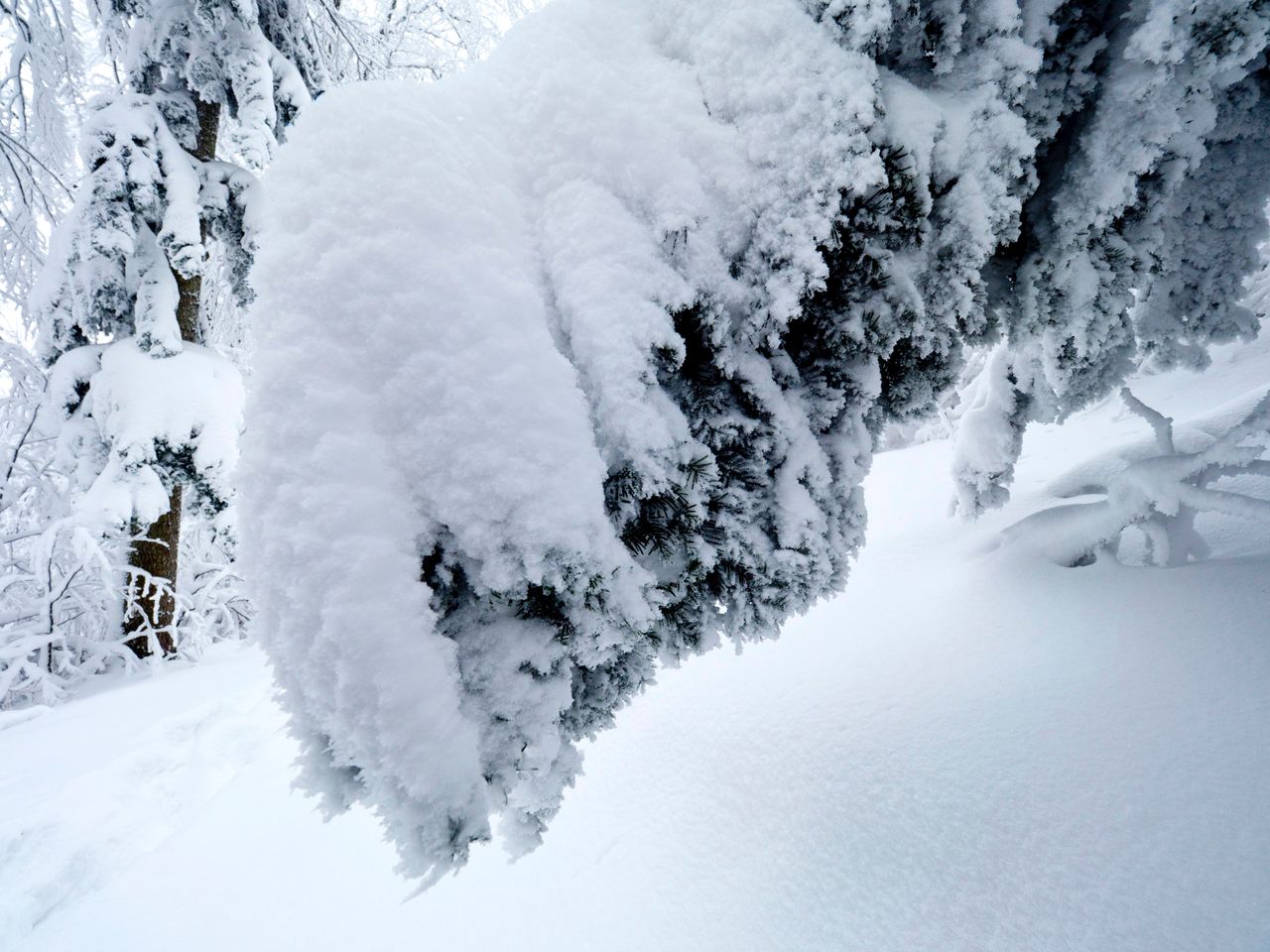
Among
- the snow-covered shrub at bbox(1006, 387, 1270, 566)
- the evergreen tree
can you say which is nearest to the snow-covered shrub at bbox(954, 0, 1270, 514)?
the snow-covered shrub at bbox(1006, 387, 1270, 566)

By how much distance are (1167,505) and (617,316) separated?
348cm

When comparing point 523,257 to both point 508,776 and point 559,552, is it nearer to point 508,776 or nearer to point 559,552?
point 559,552

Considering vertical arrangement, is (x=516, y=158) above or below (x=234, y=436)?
above

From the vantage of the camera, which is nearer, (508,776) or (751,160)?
(508,776)

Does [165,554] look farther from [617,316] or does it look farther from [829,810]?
[829,810]

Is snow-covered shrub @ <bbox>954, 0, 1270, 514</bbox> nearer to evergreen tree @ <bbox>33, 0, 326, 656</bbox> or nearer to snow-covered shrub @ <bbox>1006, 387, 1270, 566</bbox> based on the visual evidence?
snow-covered shrub @ <bbox>1006, 387, 1270, 566</bbox>

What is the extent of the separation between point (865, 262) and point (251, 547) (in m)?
1.82

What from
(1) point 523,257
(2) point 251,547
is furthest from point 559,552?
(1) point 523,257

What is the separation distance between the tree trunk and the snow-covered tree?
4.59 meters

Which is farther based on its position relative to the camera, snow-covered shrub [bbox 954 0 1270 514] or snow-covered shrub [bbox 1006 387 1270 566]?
snow-covered shrub [bbox 1006 387 1270 566]

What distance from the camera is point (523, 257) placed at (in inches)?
55.5

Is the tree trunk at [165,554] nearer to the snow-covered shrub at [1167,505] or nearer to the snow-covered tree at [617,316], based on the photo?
the snow-covered tree at [617,316]

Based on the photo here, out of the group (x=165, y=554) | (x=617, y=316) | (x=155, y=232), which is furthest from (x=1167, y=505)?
(x=165, y=554)

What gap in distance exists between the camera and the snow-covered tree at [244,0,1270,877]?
44.6 inches
